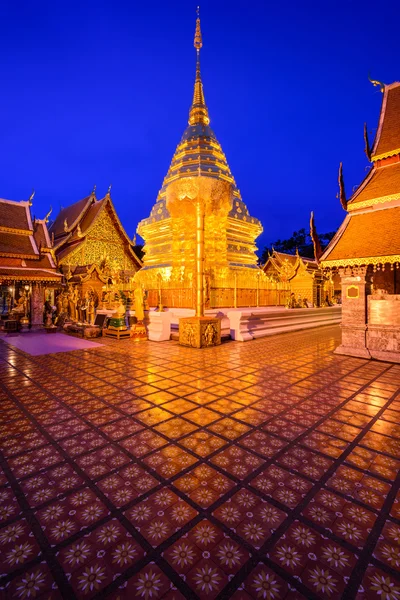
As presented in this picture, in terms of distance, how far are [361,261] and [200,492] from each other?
6.30 m

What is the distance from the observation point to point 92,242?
66.5ft

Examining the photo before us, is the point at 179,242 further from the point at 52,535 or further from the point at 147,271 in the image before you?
the point at 52,535

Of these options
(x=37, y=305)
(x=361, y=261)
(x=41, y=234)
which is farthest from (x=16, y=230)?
(x=361, y=261)

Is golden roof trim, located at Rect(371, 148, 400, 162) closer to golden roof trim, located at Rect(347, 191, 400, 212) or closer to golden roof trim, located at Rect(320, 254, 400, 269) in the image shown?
golden roof trim, located at Rect(347, 191, 400, 212)

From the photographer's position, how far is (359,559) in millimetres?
1578

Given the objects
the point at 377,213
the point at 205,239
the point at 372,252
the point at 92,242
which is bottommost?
the point at 372,252

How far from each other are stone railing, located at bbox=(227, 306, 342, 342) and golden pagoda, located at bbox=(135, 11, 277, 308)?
1607mm

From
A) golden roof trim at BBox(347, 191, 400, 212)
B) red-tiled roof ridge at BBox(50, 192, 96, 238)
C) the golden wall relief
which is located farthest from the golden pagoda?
red-tiled roof ridge at BBox(50, 192, 96, 238)

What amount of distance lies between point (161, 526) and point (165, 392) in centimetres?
249

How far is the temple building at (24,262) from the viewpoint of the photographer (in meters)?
13.0

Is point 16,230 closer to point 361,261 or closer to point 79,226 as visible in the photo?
point 79,226

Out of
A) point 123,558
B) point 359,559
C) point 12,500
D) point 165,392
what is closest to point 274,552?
point 359,559

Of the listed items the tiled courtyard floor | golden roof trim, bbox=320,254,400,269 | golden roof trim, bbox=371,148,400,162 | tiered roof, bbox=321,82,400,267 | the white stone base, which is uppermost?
golden roof trim, bbox=371,148,400,162

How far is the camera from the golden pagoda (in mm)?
11438
